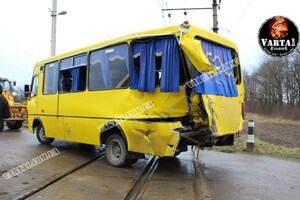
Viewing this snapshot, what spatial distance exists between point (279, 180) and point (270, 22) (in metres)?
7.77

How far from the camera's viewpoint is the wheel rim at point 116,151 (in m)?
8.30

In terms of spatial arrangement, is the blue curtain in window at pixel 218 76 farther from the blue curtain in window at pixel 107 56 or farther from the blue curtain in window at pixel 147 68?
the blue curtain in window at pixel 107 56

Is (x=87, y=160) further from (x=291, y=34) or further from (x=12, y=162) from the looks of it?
(x=291, y=34)

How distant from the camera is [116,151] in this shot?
8.41 m

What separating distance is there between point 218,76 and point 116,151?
2857mm

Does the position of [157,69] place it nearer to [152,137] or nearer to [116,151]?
[152,137]

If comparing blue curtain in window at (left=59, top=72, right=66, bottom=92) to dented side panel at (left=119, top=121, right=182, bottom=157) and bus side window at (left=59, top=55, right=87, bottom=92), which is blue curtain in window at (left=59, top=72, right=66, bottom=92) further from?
dented side panel at (left=119, top=121, right=182, bottom=157)

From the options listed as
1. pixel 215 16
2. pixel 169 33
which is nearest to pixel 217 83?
pixel 169 33

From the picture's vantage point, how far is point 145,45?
7.57m

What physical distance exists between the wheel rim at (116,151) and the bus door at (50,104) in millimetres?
2407

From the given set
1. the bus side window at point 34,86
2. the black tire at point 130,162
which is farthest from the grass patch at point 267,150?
the bus side window at point 34,86

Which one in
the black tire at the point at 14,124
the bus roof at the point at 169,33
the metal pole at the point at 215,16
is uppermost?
the metal pole at the point at 215,16

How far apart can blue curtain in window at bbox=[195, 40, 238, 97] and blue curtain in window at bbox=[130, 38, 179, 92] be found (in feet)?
1.56

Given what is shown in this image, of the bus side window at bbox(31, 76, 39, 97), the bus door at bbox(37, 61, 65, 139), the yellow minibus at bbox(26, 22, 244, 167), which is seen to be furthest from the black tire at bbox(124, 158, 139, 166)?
the bus side window at bbox(31, 76, 39, 97)
